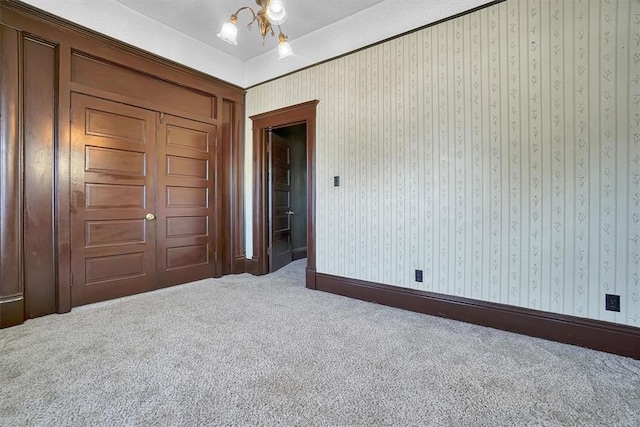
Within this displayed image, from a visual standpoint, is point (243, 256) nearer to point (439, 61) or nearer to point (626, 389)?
point (439, 61)

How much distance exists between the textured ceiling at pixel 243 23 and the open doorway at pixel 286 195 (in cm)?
107

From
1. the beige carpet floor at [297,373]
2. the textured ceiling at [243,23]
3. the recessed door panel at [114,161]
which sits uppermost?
the textured ceiling at [243,23]

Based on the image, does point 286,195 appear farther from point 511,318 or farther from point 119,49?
point 511,318

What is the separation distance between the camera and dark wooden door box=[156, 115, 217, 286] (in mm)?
3541

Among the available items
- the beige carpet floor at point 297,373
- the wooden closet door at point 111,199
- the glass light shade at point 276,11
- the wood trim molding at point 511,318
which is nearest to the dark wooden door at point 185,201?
the wooden closet door at point 111,199

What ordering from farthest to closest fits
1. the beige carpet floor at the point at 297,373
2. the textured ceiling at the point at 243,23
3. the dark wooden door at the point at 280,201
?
the dark wooden door at the point at 280,201, the textured ceiling at the point at 243,23, the beige carpet floor at the point at 297,373

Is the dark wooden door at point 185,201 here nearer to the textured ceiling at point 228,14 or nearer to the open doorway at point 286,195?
the open doorway at point 286,195

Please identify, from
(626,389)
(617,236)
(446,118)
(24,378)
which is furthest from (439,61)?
(24,378)

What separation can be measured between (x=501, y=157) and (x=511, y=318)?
1.26 m

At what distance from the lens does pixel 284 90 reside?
391 centimetres

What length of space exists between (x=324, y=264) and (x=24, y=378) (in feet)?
8.23

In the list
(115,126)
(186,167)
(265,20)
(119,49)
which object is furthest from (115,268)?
(265,20)

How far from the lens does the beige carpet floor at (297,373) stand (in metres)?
1.40

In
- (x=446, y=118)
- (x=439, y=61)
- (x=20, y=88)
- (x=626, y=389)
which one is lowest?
(x=626, y=389)
